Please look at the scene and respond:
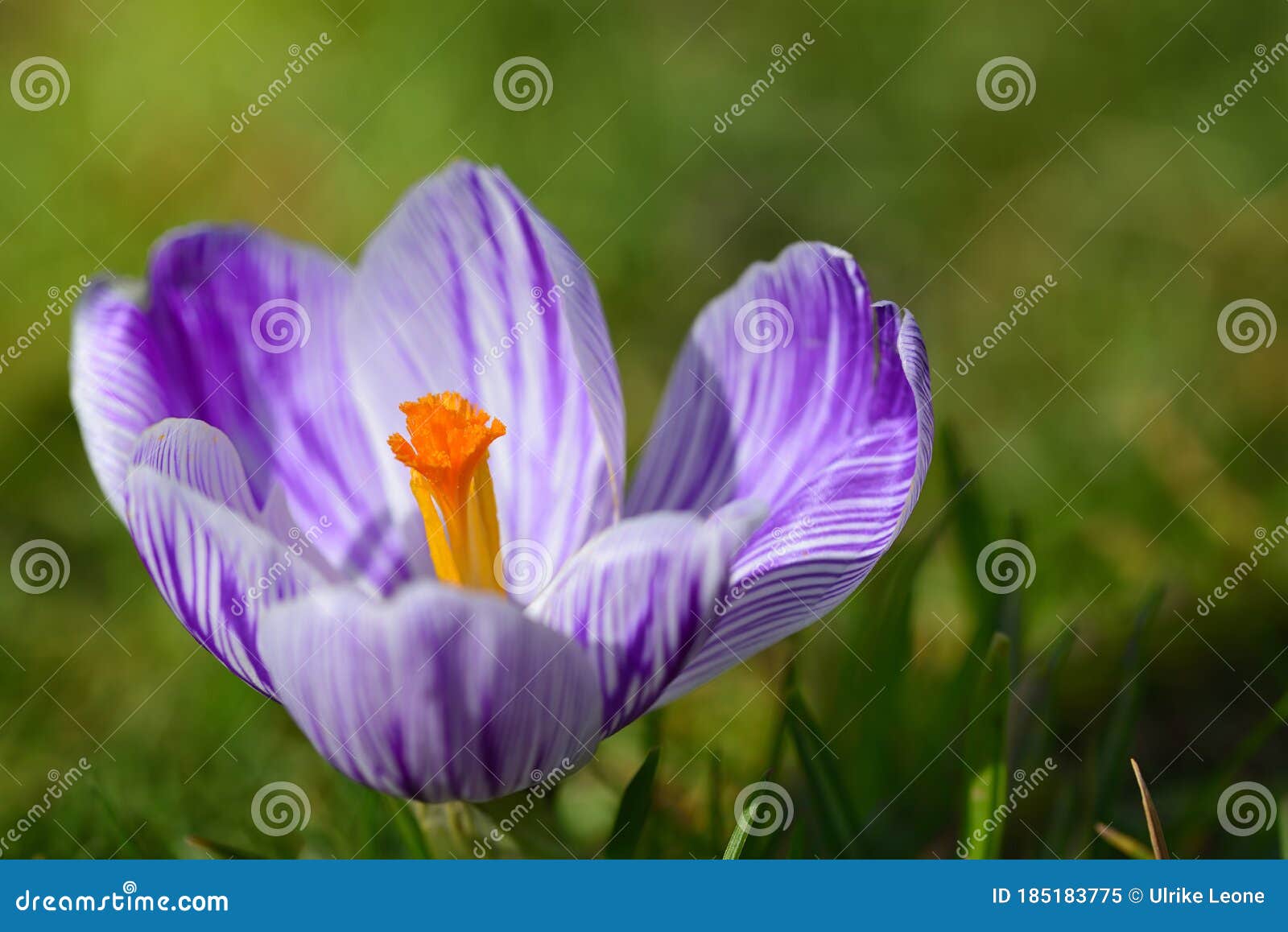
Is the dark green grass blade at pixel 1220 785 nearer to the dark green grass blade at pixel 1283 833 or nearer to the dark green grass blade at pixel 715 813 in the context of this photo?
the dark green grass blade at pixel 1283 833

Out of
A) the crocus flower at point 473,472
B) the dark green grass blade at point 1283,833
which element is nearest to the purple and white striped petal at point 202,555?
the crocus flower at point 473,472

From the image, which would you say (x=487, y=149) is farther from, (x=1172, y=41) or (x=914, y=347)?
(x=914, y=347)

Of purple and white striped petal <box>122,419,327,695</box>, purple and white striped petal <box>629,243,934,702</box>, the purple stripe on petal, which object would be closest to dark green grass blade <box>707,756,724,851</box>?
purple and white striped petal <box>629,243,934,702</box>

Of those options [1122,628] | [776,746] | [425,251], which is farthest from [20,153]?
[1122,628]

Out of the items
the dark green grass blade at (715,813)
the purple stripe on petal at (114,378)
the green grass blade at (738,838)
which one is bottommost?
the purple stripe on petal at (114,378)

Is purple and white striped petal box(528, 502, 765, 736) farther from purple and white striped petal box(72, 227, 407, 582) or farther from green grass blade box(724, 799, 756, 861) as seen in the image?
purple and white striped petal box(72, 227, 407, 582)

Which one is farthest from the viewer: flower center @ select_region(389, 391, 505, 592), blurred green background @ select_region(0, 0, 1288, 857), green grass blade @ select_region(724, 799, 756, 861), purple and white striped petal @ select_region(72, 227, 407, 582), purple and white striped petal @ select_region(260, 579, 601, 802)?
blurred green background @ select_region(0, 0, 1288, 857)
